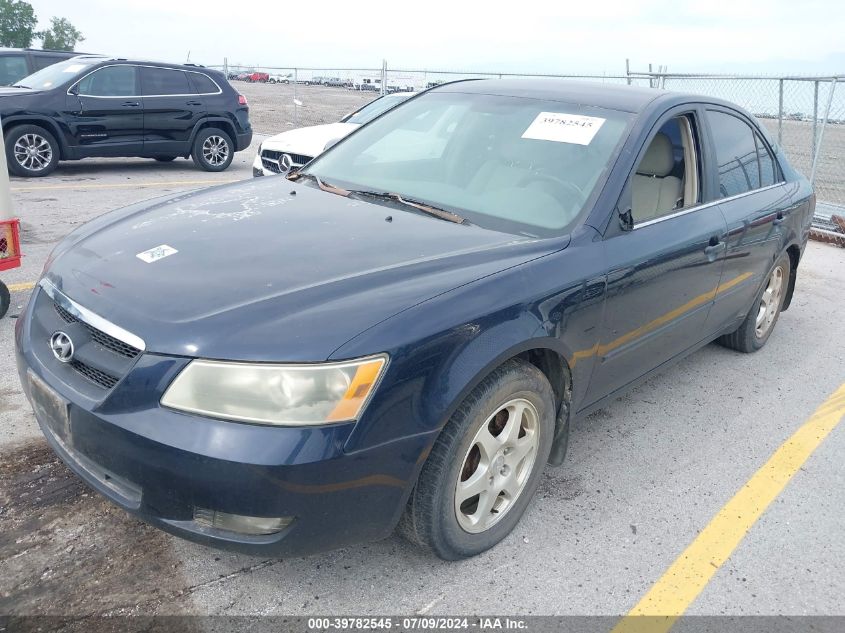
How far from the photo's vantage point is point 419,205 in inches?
126

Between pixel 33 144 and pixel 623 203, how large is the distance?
9175 mm

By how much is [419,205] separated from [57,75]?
900 cm

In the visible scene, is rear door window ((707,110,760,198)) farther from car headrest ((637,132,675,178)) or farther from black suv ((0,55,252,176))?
black suv ((0,55,252,176))

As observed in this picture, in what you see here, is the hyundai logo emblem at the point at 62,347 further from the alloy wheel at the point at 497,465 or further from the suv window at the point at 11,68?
the suv window at the point at 11,68

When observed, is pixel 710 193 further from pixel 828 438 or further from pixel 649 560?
pixel 649 560

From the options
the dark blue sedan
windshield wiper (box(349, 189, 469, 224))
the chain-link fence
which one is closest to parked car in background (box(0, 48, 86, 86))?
the chain-link fence

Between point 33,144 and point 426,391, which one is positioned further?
point 33,144

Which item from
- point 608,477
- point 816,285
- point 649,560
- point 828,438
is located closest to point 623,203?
point 608,477

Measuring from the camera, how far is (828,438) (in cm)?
389

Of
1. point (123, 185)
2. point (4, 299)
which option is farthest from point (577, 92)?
point (123, 185)

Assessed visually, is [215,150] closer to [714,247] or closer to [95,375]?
[714,247]

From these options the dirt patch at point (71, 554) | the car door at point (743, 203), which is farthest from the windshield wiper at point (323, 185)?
the car door at point (743, 203)

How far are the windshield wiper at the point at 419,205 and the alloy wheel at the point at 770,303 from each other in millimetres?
2695

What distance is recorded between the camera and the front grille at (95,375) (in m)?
2.21
